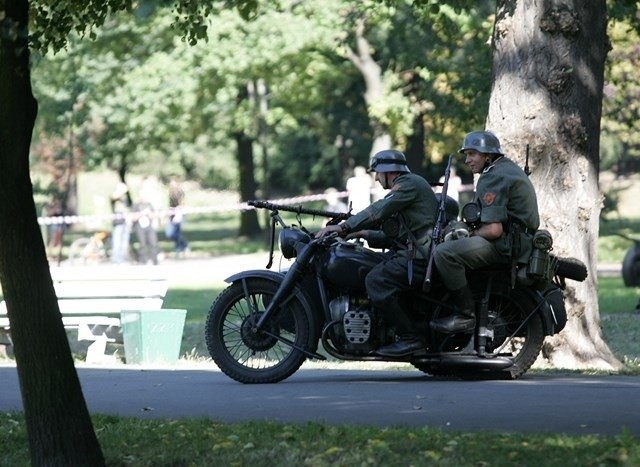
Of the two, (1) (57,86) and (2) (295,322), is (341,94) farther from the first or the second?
(2) (295,322)

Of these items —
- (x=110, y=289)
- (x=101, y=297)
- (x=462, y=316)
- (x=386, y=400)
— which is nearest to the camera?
(x=386, y=400)

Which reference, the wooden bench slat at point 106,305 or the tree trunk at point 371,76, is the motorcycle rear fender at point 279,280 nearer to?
the wooden bench slat at point 106,305

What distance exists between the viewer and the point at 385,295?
37.7ft

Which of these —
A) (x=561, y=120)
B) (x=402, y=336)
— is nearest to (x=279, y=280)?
(x=402, y=336)

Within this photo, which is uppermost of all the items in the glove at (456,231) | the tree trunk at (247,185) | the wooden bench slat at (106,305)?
the tree trunk at (247,185)

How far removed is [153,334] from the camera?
1521cm

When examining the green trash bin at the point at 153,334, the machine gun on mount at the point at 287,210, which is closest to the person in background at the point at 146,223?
the green trash bin at the point at 153,334

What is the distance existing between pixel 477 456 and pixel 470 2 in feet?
32.8

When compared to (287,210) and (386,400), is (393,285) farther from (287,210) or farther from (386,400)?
(386,400)

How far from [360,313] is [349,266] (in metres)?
0.36


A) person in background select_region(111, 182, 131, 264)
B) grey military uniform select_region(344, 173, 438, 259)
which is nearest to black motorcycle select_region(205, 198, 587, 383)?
grey military uniform select_region(344, 173, 438, 259)

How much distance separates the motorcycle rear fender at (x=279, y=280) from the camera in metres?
11.8

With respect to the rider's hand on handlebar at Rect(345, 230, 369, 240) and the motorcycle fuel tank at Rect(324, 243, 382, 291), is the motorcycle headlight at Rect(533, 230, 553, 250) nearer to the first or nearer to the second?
the motorcycle fuel tank at Rect(324, 243, 382, 291)

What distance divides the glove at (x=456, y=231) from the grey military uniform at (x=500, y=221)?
72 mm
